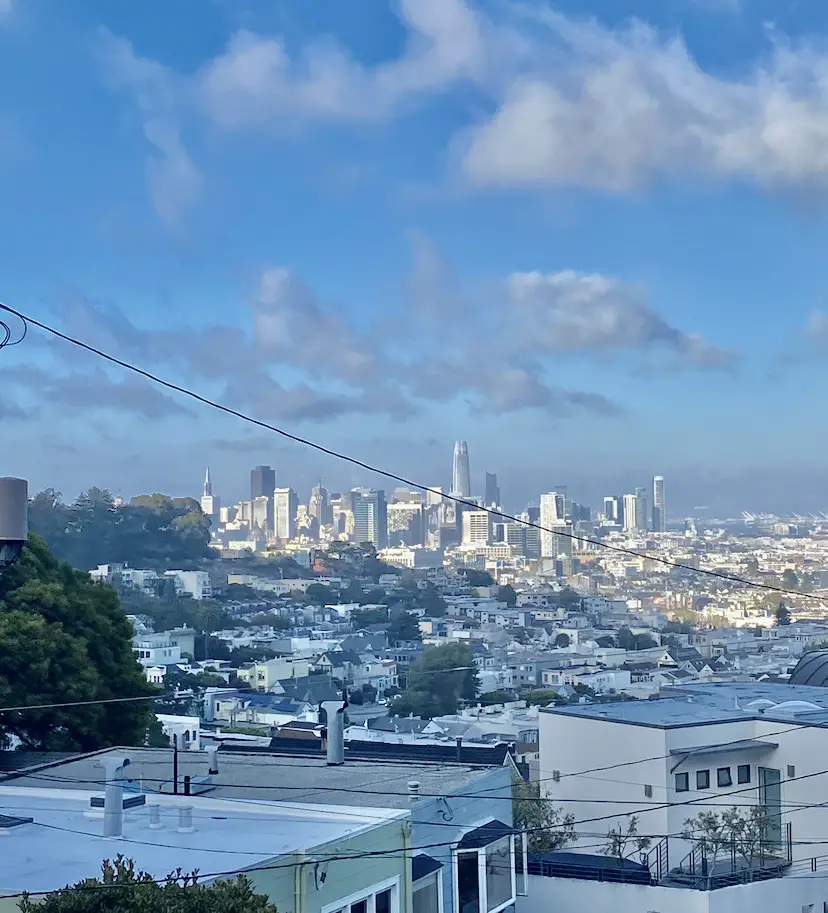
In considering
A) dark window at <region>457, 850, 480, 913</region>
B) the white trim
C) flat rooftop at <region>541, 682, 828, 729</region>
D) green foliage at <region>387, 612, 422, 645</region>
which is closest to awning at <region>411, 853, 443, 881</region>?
the white trim

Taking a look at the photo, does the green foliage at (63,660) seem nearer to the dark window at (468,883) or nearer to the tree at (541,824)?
the tree at (541,824)

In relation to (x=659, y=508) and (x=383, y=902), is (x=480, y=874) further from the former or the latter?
(x=659, y=508)

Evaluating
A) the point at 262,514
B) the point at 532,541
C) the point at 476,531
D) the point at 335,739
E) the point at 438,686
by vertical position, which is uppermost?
the point at 262,514

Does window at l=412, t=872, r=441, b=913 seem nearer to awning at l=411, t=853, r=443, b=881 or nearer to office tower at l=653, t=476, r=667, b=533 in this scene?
awning at l=411, t=853, r=443, b=881

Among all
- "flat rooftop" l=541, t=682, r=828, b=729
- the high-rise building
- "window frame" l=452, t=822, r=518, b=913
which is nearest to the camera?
"window frame" l=452, t=822, r=518, b=913

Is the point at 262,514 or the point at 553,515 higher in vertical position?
the point at 262,514

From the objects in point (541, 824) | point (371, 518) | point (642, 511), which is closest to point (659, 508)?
point (642, 511)
